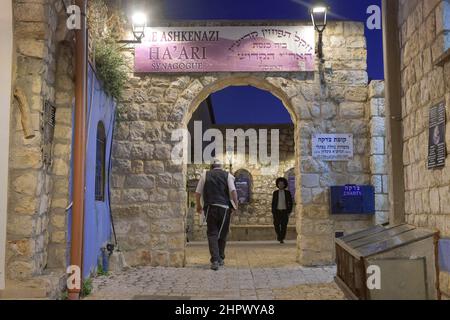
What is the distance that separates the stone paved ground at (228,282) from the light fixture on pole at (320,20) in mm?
3085

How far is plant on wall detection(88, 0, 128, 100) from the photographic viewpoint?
20.0 ft

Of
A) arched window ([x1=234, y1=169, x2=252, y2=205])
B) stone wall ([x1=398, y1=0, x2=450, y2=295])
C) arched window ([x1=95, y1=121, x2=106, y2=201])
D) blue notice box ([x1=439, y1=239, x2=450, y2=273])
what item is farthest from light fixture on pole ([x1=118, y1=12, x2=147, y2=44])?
arched window ([x1=234, y1=169, x2=252, y2=205])

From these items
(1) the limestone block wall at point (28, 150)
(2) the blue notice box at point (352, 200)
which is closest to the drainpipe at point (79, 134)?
(1) the limestone block wall at point (28, 150)

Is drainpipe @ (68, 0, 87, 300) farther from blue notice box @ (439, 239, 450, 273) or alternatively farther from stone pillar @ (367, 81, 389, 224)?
stone pillar @ (367, 81, 389, 224)

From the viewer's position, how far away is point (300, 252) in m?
6.96

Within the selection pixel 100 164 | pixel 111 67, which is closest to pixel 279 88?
pixel 111 67

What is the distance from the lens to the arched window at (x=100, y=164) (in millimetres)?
6195

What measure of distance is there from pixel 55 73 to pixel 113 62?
1861 millimetres

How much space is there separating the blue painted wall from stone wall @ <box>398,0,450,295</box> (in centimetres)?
318

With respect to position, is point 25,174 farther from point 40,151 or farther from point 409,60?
point 409,60

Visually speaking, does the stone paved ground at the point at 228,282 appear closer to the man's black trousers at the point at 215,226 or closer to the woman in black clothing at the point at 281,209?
the man's black trousers at the point at 215,226

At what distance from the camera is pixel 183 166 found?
7.02 meters
